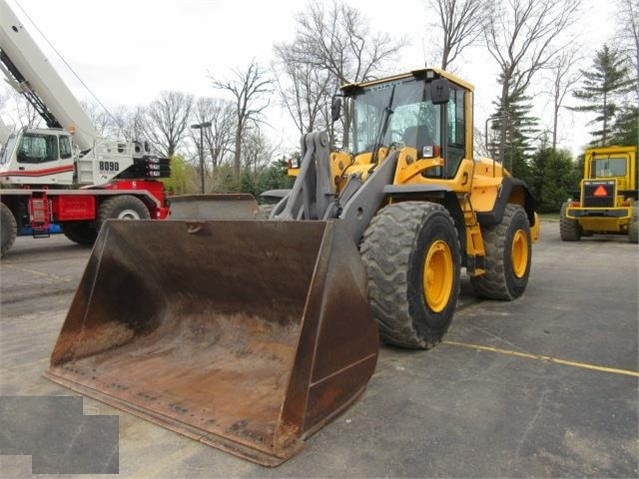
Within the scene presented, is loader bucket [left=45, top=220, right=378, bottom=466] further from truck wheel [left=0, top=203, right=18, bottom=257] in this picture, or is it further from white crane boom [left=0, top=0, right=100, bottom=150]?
white crane boom [left=0, top=0, right=100, bottom=150]

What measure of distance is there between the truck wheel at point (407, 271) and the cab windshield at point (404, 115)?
4.05 feet

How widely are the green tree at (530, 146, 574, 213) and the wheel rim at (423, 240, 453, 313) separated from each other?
89.1ft

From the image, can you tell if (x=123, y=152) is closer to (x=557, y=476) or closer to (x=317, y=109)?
(x=557, y=476)

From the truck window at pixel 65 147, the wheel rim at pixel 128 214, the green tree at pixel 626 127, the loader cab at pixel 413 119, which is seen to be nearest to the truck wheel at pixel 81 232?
the wheel rim at pixel 128 214

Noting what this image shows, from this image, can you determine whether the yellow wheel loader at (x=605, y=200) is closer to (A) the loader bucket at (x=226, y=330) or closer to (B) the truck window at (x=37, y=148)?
(A) the loader bucket at (x=226, y=330)

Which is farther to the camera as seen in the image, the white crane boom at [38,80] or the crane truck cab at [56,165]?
the white crane boom at [38,80]

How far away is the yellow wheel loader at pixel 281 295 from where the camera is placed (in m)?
2.85

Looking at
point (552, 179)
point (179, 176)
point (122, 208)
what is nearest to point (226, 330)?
point (122, 208)

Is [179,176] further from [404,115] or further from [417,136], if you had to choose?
[417,136]

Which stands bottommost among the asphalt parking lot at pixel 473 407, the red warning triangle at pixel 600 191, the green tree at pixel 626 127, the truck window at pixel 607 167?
the asphalt parking lot at pixel 473 407

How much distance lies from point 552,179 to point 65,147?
83.8 feet

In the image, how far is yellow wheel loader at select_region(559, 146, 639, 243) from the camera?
14.1m

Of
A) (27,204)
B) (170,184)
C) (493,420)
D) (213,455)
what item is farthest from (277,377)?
(170,184)

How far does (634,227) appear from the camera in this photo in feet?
44.9
